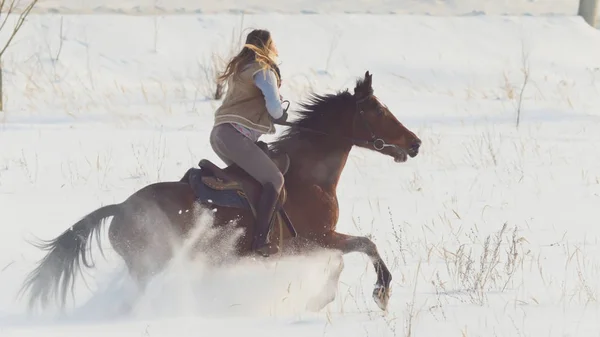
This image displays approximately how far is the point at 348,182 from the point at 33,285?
5466 mm

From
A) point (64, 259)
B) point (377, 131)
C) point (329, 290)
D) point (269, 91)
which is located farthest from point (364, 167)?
point (64, 259)

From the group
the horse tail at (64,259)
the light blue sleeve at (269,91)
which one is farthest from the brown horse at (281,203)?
the light blue sleeve at (269,91)

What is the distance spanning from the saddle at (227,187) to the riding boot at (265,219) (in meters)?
0.07

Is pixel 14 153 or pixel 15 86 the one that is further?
pixel 15 86

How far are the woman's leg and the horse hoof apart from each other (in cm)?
71

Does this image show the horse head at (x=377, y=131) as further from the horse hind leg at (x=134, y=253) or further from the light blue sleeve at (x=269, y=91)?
the horse hind leg at (x=134, y=253)

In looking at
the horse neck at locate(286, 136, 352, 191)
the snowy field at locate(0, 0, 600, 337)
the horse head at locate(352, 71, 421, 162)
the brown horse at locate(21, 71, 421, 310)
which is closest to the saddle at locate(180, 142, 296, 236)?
the brown horse at locate(21, 71, 421, 310)

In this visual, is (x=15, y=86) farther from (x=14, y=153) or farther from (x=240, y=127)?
(x=240, y=127)

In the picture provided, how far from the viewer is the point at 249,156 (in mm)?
6816

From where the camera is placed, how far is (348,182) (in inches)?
463

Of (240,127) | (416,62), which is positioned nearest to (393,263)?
(240,127)

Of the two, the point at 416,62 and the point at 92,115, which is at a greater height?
the point at 416,62

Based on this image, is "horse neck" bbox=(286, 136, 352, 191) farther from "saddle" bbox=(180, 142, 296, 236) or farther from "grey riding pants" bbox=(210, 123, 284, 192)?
"grey riding pants" bbox=(210, 123, 284, 192)

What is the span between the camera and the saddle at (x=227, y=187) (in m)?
→ 6.84
